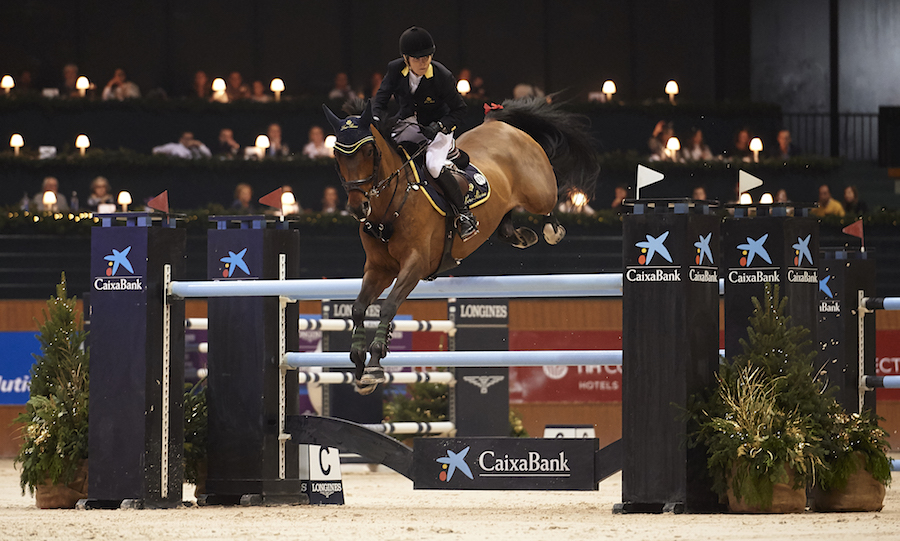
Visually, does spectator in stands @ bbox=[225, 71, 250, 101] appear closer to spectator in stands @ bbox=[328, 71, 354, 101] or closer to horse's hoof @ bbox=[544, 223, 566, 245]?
spectator in stands @ bbox=[328, 71, 354, 101]

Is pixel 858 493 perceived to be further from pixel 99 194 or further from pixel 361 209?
pixel 99 194

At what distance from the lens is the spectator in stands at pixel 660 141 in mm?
14469

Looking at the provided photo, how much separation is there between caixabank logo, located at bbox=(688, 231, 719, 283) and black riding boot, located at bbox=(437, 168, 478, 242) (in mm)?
1043

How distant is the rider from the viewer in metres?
5.61

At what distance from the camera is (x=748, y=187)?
5.87 metres

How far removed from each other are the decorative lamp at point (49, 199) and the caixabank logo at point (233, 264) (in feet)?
24.0

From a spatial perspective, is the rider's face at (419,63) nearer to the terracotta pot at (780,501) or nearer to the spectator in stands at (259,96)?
the terracotta pot at (780,501)

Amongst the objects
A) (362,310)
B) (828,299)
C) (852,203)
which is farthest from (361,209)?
(852,203)

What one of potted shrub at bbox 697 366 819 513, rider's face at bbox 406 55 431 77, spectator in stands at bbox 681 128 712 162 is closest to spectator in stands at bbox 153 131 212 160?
spectator in stands at bbox 681 128 712 162

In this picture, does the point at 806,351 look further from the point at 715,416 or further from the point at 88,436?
the point at 88,436

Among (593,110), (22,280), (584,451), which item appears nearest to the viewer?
(584,451)

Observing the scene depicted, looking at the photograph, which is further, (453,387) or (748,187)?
(453,387)

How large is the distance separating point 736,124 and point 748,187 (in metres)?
10.1

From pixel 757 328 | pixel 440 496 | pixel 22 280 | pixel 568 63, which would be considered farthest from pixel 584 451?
pixel 568 63
